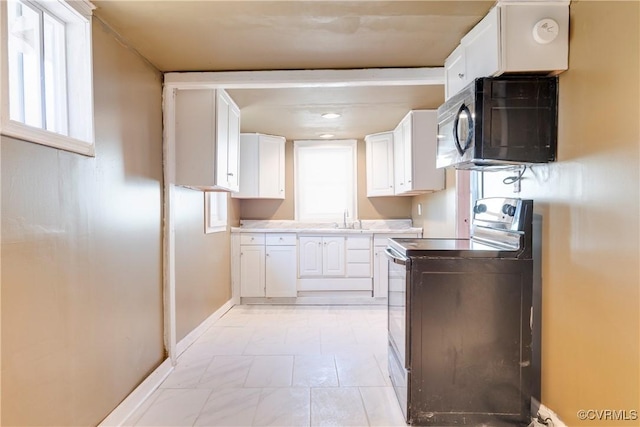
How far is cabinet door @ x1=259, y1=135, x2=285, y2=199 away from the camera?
14.6 ft

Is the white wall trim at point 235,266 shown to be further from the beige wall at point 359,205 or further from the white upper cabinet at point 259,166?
the beige wall at point 359,205

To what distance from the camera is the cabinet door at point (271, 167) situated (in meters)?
4.45

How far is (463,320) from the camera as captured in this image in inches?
69.1

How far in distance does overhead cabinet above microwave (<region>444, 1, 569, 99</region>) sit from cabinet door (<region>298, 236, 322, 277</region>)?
113 inches

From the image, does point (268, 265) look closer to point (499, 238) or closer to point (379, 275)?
point (379, 275)

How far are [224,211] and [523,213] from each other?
10.1 ft

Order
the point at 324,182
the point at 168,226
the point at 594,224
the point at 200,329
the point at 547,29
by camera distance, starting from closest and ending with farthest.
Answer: the point at 594,224, the point at 547,29, the point at 168,226, the point at 200,329, the point at 324,182

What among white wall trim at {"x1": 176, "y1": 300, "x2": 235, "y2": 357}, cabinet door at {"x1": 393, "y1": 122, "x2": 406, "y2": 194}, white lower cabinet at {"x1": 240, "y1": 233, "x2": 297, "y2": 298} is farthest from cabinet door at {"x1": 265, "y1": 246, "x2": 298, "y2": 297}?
cabinet door at {"x1": 393, "y1": 122, "x2": 406, "y2": 194}

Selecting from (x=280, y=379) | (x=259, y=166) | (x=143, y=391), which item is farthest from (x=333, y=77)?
(x=143, y=391)

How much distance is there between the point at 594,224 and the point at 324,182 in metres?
3.67

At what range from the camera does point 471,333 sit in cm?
175

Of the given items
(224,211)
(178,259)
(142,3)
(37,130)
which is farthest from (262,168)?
(37,130)

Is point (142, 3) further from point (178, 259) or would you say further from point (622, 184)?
point (622, 184)

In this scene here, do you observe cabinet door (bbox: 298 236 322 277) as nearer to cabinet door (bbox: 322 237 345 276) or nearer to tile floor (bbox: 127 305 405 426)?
cabinet door (bbox: 322 237 345 276)
